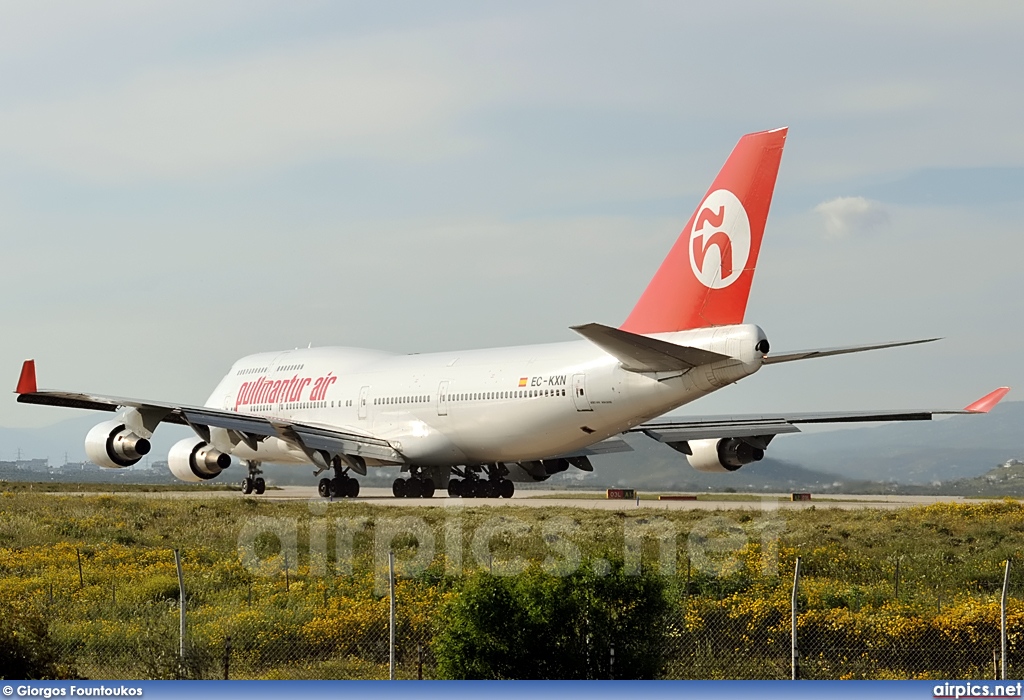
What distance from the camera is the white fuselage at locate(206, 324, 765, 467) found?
90.0 ft

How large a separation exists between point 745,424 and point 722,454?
121 centimetres

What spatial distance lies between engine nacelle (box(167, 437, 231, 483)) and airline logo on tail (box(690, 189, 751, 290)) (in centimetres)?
1763

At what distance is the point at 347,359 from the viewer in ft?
132

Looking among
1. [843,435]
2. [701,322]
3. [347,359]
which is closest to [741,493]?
[347,359]

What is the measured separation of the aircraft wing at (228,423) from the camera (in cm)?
2989

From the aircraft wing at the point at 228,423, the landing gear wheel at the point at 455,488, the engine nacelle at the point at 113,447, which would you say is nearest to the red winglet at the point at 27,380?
the aircraft wing at the point at 228,423

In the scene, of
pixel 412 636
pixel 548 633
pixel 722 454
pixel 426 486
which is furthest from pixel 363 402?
pixel 548 633

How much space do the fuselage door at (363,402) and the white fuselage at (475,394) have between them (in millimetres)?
46

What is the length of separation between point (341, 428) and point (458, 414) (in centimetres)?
582

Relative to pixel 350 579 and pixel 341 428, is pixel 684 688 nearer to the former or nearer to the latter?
pixel 350 579

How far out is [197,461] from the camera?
37656mm

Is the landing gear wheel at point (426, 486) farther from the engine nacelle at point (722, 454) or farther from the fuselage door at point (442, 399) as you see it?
the engine nacelle at point (722, 454)

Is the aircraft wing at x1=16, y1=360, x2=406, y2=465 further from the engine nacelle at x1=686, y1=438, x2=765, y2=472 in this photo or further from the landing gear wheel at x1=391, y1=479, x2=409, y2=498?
the engine nacelle at x1=686, y1=438, x2=765, y2=472

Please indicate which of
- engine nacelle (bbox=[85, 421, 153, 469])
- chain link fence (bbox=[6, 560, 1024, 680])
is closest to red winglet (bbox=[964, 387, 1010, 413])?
chain link fence (bbox=[6, 560, 1024, 680])
